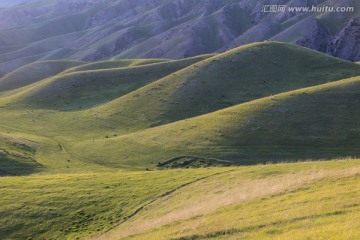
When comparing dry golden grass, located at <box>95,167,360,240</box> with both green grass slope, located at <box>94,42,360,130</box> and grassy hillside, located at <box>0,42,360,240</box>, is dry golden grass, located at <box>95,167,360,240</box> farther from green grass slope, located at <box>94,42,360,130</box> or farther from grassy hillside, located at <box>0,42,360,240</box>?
green grass slope, located at <box>94,42,360,130</box>

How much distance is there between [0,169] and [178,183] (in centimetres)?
3068

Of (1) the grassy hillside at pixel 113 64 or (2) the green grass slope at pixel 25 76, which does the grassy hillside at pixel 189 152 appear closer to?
(1) the grassy hillside at pixel 113 64

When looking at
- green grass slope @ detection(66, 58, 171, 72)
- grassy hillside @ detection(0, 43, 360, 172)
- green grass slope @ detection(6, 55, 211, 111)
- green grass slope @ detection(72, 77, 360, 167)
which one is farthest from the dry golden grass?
green grass slope @ detection(66, 58, 171, 72)

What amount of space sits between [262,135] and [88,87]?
78.2 metres

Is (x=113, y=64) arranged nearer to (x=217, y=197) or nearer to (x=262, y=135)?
(x=262, y=135)

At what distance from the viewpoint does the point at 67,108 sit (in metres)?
110

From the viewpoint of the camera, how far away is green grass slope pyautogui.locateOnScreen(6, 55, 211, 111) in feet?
377

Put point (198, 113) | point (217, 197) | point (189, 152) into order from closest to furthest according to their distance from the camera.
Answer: point (217, 197)
point (189, 152)
point (198, 113)

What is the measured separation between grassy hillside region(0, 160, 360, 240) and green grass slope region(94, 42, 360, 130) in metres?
41.4

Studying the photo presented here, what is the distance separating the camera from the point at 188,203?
35.8 m

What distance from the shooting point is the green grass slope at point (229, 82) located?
9312 cm

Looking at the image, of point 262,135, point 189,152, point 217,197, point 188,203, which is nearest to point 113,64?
point 189,152

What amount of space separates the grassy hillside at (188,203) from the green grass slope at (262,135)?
13807mm

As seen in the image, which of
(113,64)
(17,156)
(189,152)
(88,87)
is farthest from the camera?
(113,64)
